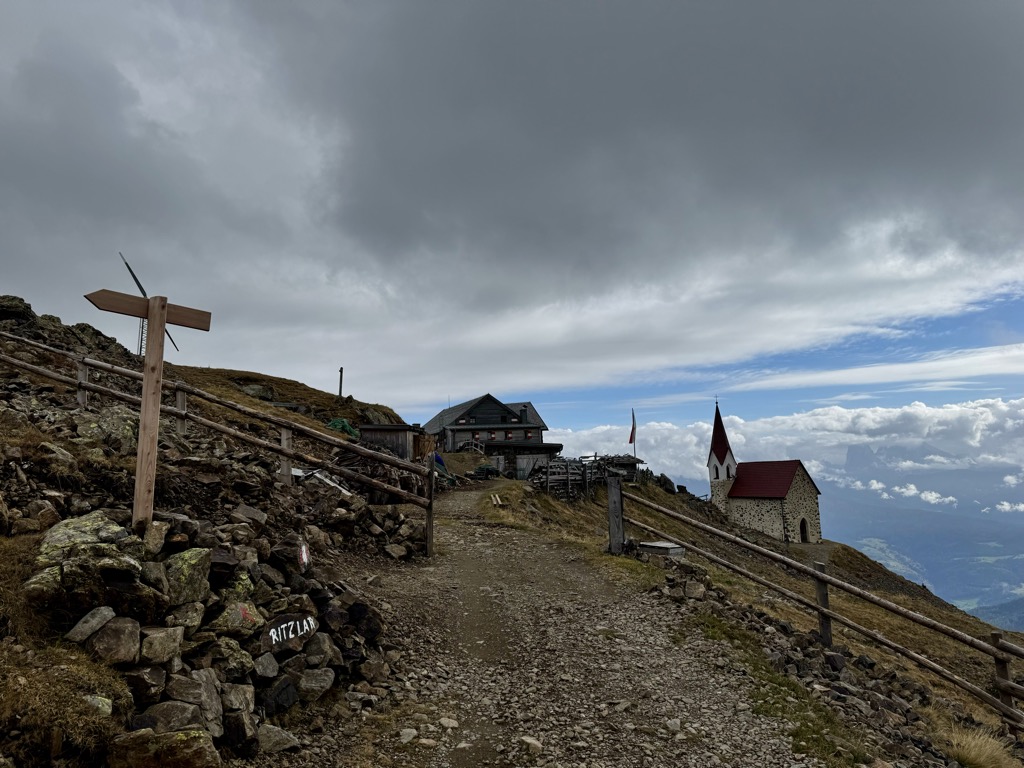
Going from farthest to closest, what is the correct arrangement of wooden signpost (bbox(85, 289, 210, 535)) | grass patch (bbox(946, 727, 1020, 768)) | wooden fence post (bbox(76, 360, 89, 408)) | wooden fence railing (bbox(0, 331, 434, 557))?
wooden fence post (bbox(76, 360, 89, 408)) < wooden fence railing (bbox(0, 331, 434, 557)) < grass patch (bbox(946, 727, 1020, 768)) < wooden signpost (bbox(85, 289, 210, 535))

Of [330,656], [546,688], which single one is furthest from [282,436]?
[546,688]

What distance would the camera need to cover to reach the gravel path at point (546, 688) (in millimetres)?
5746

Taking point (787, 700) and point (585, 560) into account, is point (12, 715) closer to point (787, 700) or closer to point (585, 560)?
point (787, 700)

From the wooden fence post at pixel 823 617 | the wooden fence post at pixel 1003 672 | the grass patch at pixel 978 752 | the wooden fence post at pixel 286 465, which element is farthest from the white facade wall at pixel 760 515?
the wooden fence post at pixel 286 465

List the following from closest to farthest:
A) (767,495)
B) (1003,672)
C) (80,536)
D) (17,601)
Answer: (17,601)
(80,536)
(1003,672)
(767,495)

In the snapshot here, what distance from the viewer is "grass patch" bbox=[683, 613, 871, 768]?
5969mm

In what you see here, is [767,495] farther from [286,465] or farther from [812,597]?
[286,465]

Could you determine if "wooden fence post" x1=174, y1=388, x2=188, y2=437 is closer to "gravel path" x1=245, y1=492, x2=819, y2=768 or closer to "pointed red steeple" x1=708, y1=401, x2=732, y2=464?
"gravel path" x1=245, y1=492, x2=819, y2=768

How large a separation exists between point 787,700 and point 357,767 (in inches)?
209

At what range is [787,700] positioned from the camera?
22.9ft

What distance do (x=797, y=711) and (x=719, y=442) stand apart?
205 ft

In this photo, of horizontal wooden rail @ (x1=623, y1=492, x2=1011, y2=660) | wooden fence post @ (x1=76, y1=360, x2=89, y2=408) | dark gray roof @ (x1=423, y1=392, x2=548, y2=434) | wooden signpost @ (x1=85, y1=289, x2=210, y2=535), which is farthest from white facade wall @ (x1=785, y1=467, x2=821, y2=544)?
wooden signpost @ (x1=85, y1=289, x2=210, y2=535)

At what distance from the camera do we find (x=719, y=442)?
6531cm

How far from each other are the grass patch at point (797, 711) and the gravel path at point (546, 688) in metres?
0.19
